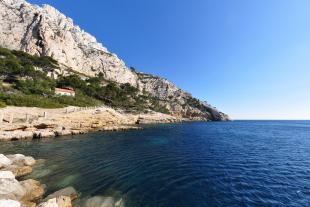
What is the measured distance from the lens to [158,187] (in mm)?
16953

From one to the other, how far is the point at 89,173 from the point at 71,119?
3794 cm

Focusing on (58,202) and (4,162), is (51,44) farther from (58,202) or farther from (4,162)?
(58,202)

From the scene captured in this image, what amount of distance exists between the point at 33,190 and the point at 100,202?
19.7ft

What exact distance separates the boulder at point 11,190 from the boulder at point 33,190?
0.37 m

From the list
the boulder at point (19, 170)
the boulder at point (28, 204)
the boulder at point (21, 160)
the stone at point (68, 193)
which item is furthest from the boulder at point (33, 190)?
the boulder at point (21, 160)

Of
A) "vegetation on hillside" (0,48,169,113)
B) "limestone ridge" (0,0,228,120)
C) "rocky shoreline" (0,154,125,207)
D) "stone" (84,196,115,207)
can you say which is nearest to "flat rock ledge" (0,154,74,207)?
"rocky shoreline" (0,154,125,207)

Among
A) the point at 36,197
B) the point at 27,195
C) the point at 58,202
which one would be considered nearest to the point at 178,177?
the point at 58,202

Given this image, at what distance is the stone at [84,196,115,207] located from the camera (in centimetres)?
1304

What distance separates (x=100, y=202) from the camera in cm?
1330

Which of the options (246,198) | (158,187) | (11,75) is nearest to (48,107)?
(11,75)

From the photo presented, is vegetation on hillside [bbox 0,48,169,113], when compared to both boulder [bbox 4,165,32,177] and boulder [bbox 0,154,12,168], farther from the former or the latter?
boulder [bbox 4,165,32,177]

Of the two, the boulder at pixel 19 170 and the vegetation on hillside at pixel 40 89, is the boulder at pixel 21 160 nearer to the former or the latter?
the boulder at pixel 19 170

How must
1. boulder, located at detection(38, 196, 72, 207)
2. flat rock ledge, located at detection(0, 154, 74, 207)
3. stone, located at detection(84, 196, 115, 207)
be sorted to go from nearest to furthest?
boulder, located at detection(38, 196, 72, 207) < flat rock ledge, located at detection(0, 154, 74, 207) < stone, located at detection(84, 196, 115, 207)

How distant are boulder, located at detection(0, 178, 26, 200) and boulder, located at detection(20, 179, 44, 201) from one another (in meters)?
0.37
